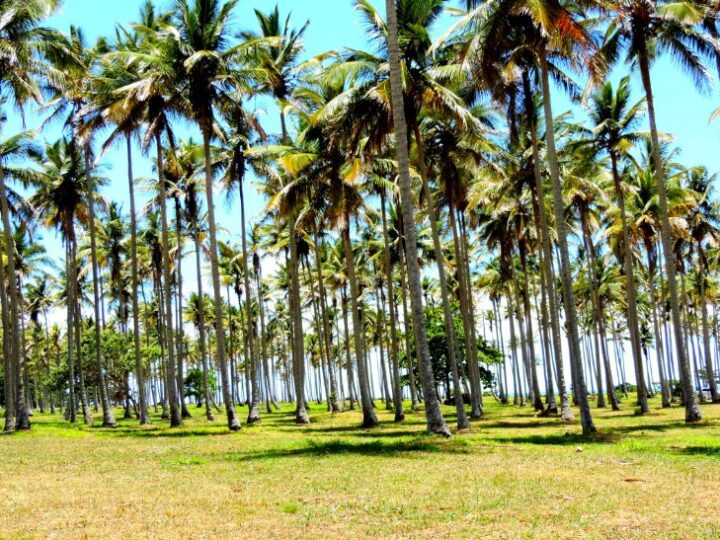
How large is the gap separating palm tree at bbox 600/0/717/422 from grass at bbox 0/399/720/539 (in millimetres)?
6041

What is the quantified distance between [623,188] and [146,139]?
Result: 21.0m

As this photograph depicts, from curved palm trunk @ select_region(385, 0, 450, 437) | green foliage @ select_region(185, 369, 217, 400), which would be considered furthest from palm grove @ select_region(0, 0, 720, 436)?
green foliage @ select_region(185, 369, 217, 400)

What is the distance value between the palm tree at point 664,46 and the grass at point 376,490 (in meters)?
6.04

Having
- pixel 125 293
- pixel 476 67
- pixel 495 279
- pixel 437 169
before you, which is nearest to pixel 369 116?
pixel 476 67

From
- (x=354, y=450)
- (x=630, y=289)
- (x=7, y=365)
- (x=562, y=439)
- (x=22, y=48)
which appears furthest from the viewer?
(x=630, y=289)

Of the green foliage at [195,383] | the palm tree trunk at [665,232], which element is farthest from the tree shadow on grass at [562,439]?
the green foliage at [195,383]

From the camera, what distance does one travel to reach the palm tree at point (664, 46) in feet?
71.4

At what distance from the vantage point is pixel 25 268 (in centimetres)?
4500

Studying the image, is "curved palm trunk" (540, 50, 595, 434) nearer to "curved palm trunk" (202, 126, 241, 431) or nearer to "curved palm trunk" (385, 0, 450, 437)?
"curved palm trunk" (385, 0, 450, 437)

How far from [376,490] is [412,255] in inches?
339

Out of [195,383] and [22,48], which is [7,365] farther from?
[195,383]

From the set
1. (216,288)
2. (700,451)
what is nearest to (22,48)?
(216,288)

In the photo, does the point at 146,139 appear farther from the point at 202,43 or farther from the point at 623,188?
the point at 623,188

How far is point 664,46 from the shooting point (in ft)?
77.7
